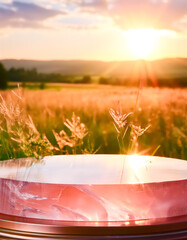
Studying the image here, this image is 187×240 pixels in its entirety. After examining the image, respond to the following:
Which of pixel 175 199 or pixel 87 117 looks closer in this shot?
pixel 175 199

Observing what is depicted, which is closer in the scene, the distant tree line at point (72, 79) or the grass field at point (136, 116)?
the grass field at point (136, 116)

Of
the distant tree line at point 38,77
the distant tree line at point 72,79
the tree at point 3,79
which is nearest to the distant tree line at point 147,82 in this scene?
the distant tree line at point 72,79

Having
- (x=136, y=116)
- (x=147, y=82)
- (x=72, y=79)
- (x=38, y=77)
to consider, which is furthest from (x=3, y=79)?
(x=136, y=116)

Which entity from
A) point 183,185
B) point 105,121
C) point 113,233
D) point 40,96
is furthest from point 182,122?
point 113,233

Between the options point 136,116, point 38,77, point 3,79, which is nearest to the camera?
point 136,116

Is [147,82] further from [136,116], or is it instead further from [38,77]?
[38,77]

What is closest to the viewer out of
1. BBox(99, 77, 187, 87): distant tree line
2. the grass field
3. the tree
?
the grass field

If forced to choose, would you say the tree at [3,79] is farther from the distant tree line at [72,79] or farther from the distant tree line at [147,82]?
the distant tree line at [147,82]

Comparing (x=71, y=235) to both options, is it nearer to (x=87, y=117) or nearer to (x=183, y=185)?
(x=183, y=185)

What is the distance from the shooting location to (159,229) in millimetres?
1010

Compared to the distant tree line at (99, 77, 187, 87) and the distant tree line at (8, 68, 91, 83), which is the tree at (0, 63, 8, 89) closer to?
the distant tree line at (8, 68, 91, 83)

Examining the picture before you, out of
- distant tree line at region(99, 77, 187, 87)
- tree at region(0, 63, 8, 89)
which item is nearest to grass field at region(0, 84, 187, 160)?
distant tree line at region(99, 77, 187, 87)

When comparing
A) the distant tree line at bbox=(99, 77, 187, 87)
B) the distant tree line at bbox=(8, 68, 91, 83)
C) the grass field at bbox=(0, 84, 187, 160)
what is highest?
the distant tree line at bbox=(8, 68, 91, 83)

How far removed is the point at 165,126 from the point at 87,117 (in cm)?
56
